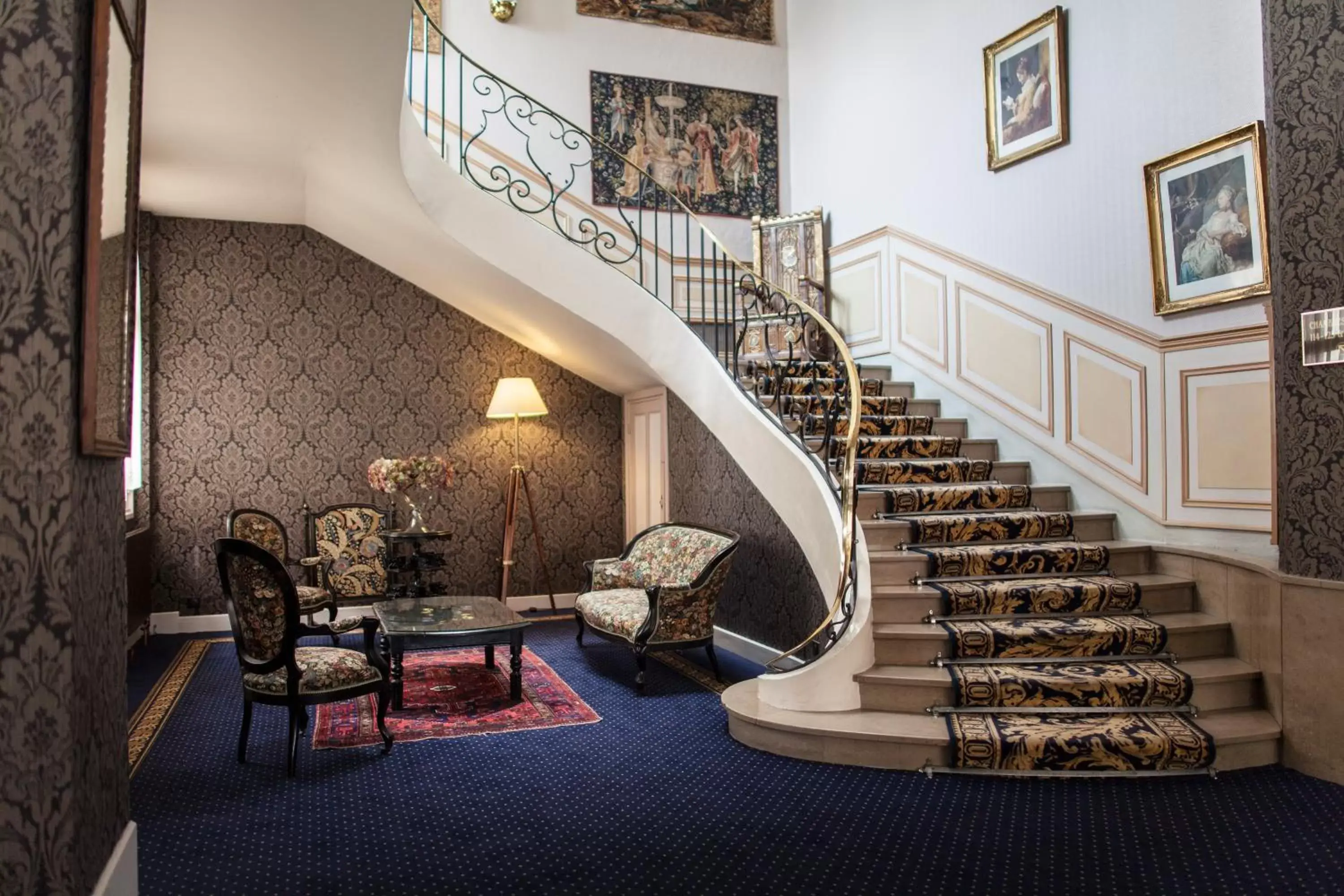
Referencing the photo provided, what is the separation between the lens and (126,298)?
8.40 ft

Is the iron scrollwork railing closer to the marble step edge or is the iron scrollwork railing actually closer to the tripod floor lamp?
the tripod floor lamp

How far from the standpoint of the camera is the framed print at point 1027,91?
18.8ft

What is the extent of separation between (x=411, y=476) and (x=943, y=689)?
4372 millimetres

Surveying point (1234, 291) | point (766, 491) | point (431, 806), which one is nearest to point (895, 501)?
point (766, 491)

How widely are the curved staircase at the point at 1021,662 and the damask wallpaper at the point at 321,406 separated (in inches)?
137

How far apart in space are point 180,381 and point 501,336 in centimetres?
248

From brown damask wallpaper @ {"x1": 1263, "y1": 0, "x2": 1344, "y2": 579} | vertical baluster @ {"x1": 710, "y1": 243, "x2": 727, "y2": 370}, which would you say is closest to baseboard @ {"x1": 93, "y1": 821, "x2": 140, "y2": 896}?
vertical baluster @ {"x1": 710, "y1": 243, "x2": 727, "y2": 370}

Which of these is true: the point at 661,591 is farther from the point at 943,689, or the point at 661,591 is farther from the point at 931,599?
the point at 943,689

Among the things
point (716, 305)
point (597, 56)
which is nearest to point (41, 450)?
point (716, 305)

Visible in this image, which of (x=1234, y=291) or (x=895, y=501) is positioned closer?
(x=1234, y=291)

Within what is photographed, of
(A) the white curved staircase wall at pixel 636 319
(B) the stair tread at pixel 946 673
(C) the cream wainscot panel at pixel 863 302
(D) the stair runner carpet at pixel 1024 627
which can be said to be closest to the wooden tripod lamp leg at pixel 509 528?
(A) the white curved staircase wall at pixel 636 319

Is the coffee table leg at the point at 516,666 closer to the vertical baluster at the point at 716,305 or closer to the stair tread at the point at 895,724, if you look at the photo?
the stair tread at the point at 895,724

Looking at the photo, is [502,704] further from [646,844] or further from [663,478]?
[663,478]

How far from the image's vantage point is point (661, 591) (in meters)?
5.29
